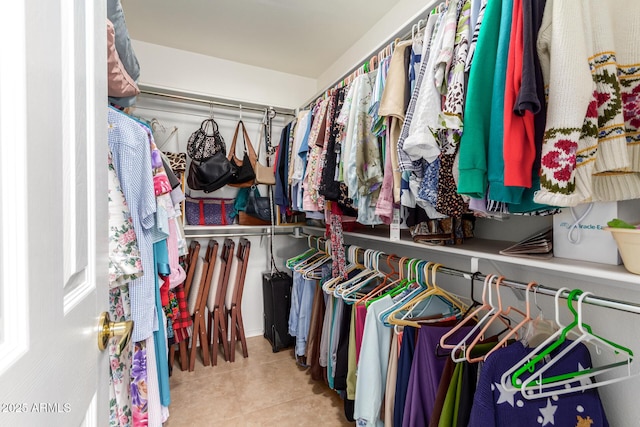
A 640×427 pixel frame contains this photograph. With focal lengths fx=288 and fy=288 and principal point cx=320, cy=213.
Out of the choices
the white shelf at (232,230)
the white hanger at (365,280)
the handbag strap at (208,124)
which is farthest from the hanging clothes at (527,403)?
the handbag strap at (208,124)

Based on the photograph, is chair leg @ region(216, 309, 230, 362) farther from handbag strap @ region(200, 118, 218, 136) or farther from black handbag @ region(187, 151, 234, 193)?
handbag strap @ region(200, 118, 218, 136)

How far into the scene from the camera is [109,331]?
21.0 inches

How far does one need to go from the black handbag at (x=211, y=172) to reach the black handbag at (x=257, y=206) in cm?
33

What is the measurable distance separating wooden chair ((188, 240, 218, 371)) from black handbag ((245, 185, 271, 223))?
0.41 meters

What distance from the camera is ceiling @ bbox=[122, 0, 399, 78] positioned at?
1.83 meters

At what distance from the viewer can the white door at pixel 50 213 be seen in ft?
0.83

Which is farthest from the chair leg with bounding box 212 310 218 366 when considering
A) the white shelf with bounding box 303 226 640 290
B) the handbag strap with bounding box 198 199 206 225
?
the white shelf with bounding box 303 226 640 290

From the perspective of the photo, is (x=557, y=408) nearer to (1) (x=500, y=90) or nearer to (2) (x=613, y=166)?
(2) (x=613, y=166)

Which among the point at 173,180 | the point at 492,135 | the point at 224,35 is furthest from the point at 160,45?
the point at 492,135

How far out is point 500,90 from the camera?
701 mm

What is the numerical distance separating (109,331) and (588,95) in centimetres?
105

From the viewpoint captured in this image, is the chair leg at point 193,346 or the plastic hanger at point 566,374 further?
the chair leg at point 193,346

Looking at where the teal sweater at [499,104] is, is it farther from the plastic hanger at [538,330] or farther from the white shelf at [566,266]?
the plastic hanger at [538,330]

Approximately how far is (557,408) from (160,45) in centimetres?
301
